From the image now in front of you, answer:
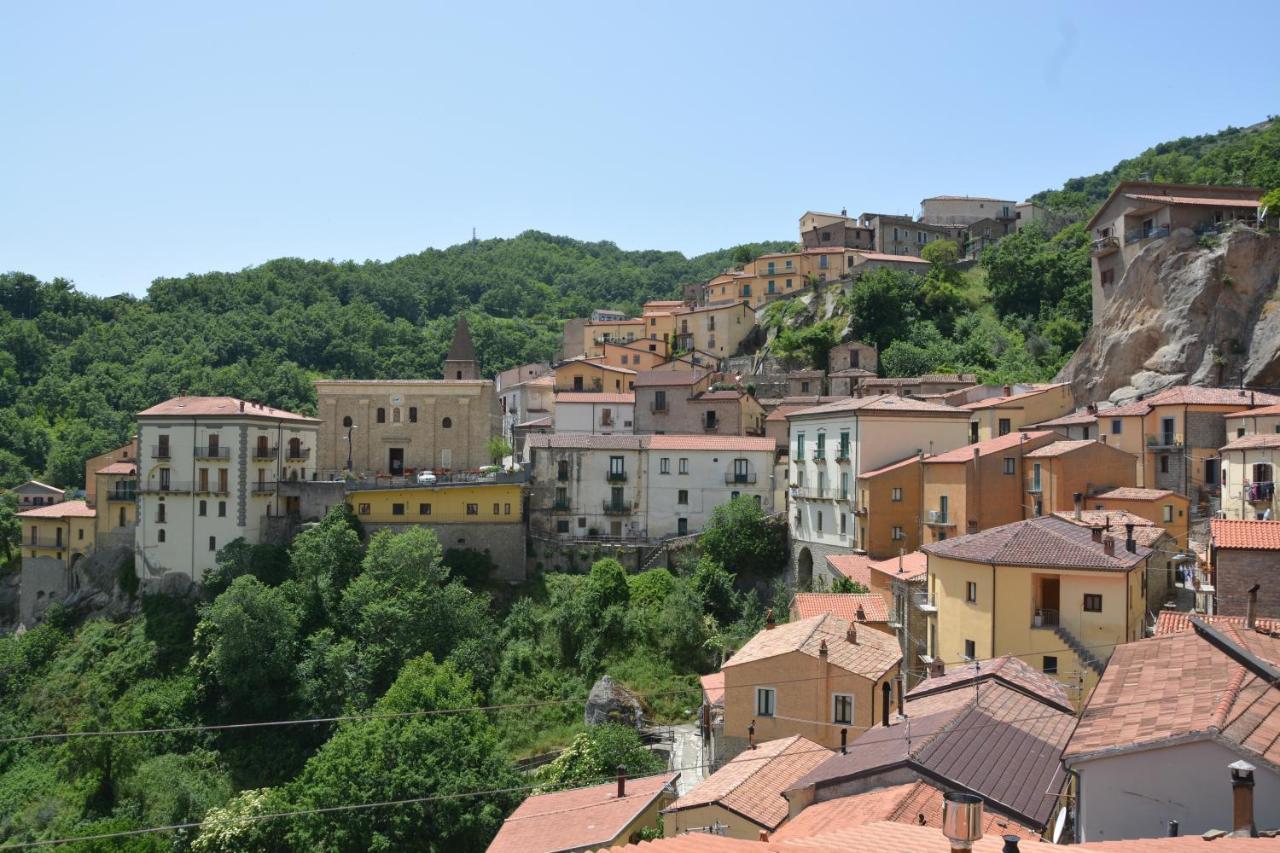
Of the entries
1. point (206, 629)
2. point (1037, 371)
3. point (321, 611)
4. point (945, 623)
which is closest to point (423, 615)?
point (321, 611)

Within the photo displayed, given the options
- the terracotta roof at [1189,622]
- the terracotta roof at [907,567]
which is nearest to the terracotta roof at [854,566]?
the terracotta roof at [907,567]

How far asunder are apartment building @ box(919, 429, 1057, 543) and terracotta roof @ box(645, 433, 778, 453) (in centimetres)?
1292

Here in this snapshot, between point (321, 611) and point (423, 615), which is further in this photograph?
point (321, 611)

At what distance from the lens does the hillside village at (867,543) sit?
14.7 metres

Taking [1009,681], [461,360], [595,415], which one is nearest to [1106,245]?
[595,415]

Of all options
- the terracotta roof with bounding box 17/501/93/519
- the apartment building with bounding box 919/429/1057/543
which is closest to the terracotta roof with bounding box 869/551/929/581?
the apartment building with bounding box 919/429/1057/543

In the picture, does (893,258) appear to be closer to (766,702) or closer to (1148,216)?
(1148,216)

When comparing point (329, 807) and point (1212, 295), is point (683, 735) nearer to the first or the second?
point (329, 807)

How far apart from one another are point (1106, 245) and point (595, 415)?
27.0 meters

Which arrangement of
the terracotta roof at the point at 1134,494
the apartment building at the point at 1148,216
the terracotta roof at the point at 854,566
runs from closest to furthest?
1. the terracotta roof at the point at 1134,494
2. the terracotta roof at the point at 854,566
3. the apartment building at the point at 1148,216

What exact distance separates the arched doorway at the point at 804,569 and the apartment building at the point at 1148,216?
1829cm

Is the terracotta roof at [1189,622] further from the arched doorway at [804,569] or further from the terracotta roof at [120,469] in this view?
the terracotta roof at [120,469]

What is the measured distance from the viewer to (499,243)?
534 ft

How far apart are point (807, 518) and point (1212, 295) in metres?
18.9
